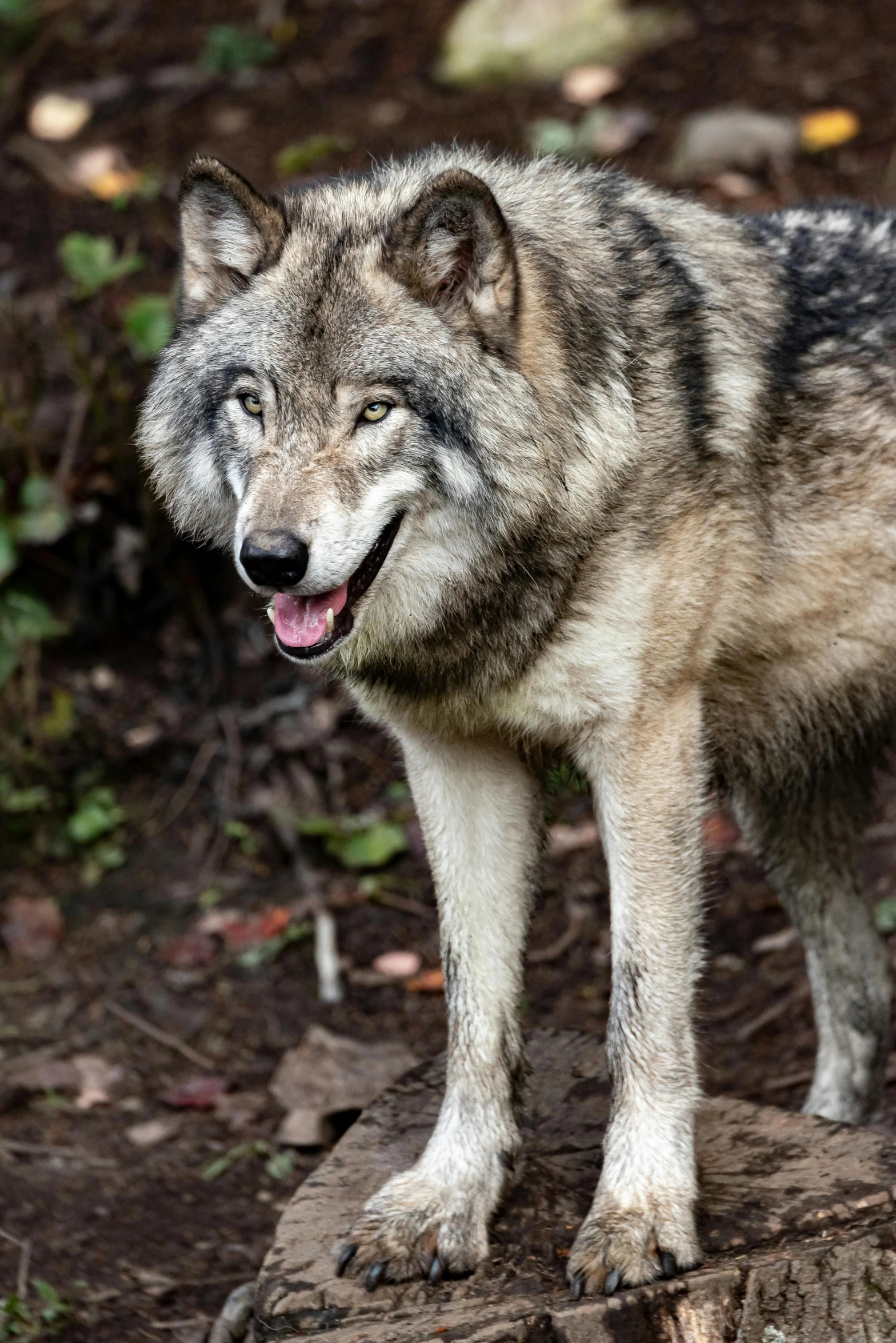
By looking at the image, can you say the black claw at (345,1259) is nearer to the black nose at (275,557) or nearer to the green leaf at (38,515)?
the black nose at (275,557)

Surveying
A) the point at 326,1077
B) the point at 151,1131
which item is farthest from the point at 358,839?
the point at 151,1131

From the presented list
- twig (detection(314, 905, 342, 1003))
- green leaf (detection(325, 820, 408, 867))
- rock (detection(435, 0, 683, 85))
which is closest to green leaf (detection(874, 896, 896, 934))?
green leaf (detection(325, 820, 408, 867))

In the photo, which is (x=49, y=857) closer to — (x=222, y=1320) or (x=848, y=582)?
(x=222, y=1320)

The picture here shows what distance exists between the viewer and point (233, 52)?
31.5 feet

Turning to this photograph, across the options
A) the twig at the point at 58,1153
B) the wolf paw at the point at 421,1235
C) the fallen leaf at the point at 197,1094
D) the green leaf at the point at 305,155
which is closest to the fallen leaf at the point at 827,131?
the green leaf at the point at 305,155

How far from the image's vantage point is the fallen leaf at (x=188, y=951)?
19.7ft

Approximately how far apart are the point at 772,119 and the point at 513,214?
5591 millimetres

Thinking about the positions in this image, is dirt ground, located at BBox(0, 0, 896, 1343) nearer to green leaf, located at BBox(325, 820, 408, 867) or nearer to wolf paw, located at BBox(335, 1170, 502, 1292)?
green leaf, located at BBox(325, 820, 408, 867)

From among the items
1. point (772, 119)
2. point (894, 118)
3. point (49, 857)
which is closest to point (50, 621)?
point (49, 857)

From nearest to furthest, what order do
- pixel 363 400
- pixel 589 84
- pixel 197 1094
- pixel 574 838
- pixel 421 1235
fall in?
pixel 363 400, pixel 421 1235, pixel 197 1094, pixel 574 838, pixel 589 84

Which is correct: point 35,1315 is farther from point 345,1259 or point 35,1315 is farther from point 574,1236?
point 574,1236

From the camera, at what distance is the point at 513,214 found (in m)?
3.48

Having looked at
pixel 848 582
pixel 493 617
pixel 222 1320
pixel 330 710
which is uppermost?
pixel 330 710

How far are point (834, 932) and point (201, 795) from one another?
308cm
